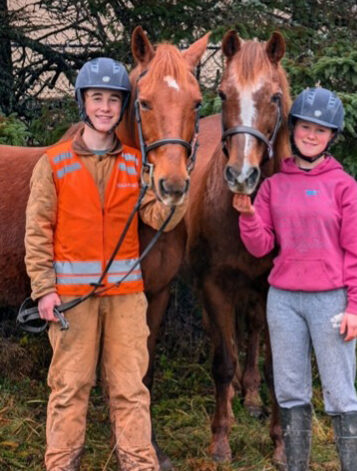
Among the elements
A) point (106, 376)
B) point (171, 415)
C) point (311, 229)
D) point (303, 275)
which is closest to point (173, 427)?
point (171, 415)

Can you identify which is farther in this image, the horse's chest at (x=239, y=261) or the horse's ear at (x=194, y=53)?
the horse's chest at (x=239, y=261)

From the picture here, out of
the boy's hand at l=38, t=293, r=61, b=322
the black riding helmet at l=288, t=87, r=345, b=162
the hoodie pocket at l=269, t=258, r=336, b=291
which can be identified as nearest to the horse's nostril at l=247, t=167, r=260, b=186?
the black riding helmet at l=288, t=87, r=345, b=162

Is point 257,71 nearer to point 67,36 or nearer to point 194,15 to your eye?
point 194,15

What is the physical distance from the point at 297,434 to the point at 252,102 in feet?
5.48

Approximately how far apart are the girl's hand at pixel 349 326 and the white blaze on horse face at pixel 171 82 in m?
1.32

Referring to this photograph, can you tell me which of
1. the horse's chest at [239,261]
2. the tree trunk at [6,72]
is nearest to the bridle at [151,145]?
the horse's chest at [239,261]

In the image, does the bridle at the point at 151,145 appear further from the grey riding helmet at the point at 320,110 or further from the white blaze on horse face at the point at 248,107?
the grey riding helmet at the point at 320,110

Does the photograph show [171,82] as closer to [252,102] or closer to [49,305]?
[252,102]

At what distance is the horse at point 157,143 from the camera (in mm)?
3332

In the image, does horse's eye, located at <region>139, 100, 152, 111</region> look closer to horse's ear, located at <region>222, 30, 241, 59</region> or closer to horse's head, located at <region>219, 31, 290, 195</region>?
horse's head, located at <region>219, 31, 290, 195</region>

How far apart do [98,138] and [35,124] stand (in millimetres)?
2390

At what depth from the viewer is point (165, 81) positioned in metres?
3.45

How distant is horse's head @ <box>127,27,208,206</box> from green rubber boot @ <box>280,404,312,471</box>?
50.1 inches

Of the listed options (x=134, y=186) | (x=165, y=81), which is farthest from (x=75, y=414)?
(x=165, y=81)
